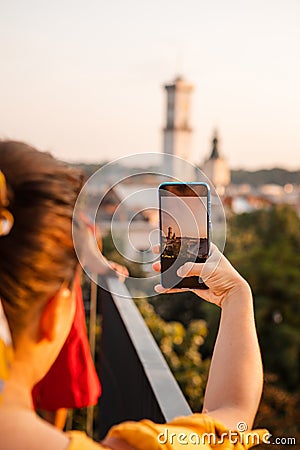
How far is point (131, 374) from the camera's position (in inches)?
82.4

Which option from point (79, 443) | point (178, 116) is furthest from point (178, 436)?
point (178, 116)

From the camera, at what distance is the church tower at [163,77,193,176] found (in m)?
22.6

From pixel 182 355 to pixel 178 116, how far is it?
19081 mm

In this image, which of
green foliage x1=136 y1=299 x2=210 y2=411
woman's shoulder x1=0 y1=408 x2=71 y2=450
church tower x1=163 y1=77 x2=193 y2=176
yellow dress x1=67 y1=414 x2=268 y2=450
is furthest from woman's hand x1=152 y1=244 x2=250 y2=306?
church tower x1=163 y1=77 x2=193 y2=176

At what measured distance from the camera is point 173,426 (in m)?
0.78

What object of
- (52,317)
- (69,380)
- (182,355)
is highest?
(52,317)

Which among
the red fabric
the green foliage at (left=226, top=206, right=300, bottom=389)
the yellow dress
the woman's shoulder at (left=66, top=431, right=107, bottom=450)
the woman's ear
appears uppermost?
the woman's ear

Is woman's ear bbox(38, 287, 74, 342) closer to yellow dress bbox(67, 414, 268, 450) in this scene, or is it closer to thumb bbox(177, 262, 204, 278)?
yellow dress bbox(67, 414, 268, 450)

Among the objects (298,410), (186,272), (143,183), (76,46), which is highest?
(76,46)

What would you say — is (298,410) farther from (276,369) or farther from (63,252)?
(63,252)

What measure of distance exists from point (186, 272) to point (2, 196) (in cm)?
31

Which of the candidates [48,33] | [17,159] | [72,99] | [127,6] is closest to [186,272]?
[17,159]

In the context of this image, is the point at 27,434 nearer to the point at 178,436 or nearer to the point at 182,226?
the point at 178,436

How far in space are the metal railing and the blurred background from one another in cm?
33
